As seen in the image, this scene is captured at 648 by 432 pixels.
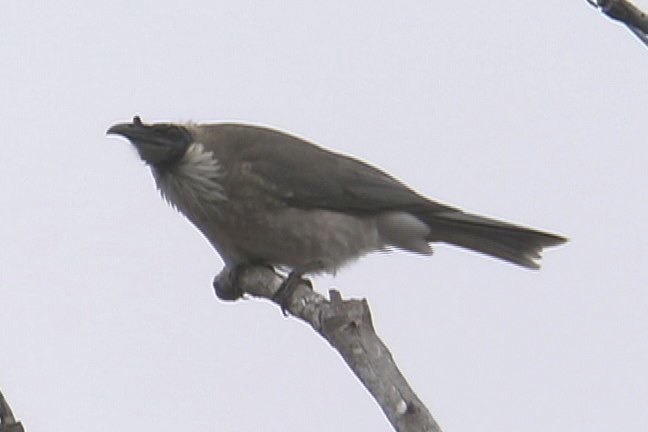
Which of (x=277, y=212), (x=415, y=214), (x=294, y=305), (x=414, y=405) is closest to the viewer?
(x=414, y=405)

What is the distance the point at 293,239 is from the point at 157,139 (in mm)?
708

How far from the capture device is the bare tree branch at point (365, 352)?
3070mm

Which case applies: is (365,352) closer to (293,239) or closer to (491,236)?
(293,239)

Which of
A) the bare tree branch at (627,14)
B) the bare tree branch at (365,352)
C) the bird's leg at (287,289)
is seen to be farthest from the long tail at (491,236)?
the bare tree branch at (627,14)

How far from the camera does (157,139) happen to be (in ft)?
18.2

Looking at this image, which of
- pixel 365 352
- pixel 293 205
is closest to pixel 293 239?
pixel 293 205

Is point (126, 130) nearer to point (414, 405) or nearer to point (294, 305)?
point (294, 305)

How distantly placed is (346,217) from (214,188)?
0.69m

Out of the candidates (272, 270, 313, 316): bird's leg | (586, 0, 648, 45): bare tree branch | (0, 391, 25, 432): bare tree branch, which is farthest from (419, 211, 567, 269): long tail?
(0, 391, 25, 432): bare tree branch

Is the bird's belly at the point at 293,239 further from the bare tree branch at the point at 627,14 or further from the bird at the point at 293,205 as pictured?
the bare tree branch at the point at 627,14

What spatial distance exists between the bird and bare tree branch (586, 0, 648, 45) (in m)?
2.35

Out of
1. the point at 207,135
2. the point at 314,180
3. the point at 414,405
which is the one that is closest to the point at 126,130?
the point at 207,135

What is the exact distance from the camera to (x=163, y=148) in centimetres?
557

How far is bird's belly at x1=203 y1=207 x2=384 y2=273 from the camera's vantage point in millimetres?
5582
